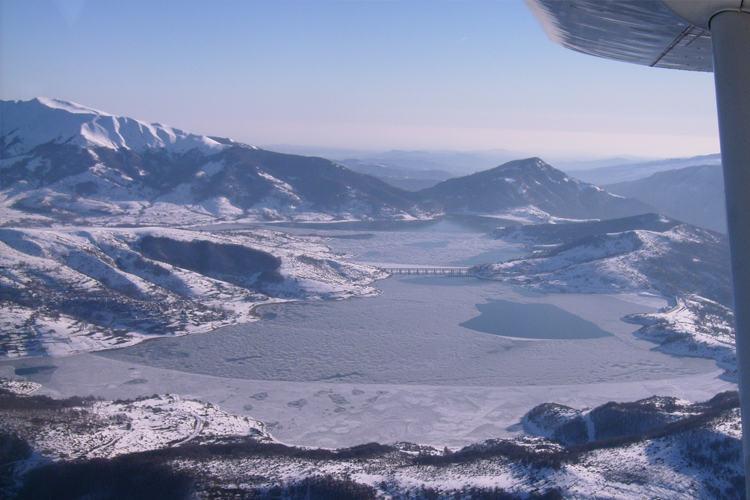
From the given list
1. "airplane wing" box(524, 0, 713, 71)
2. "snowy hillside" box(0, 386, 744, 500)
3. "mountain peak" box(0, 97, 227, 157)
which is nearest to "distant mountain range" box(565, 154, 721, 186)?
"mountain peak" box(0, 97, 227, 157)

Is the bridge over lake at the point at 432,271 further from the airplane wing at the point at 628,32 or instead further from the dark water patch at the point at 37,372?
the airplane wing at the point at 628,32

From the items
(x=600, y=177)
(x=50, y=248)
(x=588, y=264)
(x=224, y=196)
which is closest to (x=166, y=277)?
(x=50, y=248)

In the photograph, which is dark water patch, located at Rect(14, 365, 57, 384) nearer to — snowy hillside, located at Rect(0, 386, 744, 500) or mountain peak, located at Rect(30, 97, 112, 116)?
snowy hillside, located at Rect(0, 386, 744, 500)

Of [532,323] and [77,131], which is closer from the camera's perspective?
[532,323]

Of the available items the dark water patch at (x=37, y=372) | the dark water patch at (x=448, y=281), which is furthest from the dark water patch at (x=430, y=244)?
the dark water patch at (x=37, y=372)

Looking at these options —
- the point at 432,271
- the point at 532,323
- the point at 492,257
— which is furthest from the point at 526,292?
the point at 492,257

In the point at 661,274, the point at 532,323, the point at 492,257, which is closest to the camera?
the point at 532,323

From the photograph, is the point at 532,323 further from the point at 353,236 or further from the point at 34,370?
the point at 353,236

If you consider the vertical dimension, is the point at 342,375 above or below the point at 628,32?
below
